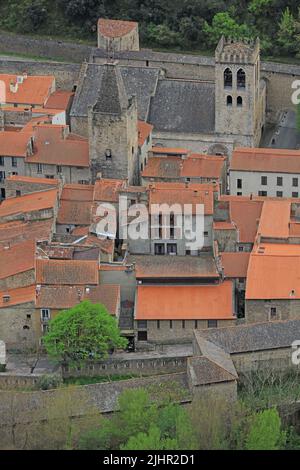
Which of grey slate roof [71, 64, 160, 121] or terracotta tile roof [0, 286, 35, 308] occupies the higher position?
grey slate roof [71, 64, 160, 121]

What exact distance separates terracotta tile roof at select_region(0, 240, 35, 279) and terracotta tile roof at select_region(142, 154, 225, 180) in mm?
12295

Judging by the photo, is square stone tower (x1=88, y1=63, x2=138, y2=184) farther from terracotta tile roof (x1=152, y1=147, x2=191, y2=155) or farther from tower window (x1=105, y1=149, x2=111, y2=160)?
terracotta tile roof (x1=152, y1=147, x2=191, y2=155)

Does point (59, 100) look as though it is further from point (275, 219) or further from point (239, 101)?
point (275, 219)

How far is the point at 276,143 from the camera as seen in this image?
300 ft

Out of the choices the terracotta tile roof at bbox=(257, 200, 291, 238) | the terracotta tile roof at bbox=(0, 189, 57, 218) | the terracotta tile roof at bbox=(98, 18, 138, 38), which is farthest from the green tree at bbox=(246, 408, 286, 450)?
the terracotta tile roof at bbox=(98, 18, 138, 38)

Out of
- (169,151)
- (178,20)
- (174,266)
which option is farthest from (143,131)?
(178,20)

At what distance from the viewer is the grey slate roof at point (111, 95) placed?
271 ft

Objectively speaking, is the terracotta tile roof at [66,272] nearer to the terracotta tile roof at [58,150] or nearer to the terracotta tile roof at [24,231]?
the terracotta tile roof at [24,231]

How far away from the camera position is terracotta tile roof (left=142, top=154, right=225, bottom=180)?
8394 centimetres

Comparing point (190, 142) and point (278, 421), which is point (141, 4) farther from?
point (278, 421)

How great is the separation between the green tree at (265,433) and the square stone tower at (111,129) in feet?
87.0


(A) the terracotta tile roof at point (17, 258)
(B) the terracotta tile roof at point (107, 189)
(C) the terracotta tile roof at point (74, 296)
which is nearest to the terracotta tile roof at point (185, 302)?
(C) the terracotta tile roof at point (74, 296)
